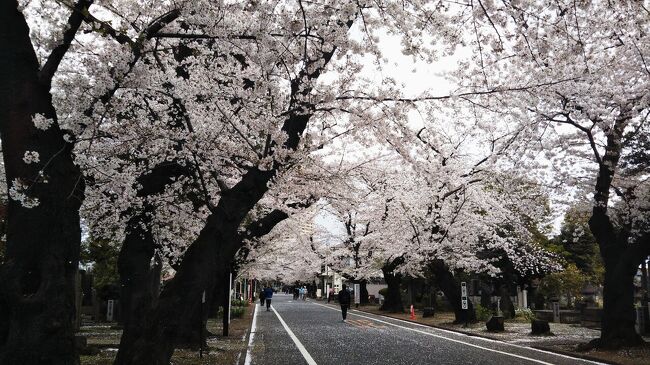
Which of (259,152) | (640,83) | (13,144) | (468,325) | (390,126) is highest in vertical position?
(640,83)

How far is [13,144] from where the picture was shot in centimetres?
601

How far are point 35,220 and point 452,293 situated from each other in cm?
2147

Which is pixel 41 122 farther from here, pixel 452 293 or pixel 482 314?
pixel 482 314

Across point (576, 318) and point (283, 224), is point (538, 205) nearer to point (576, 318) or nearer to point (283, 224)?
point (576, 318)

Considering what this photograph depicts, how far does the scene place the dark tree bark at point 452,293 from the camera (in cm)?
2452

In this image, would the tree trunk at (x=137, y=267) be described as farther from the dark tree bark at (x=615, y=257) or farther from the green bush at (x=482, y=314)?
the green bush at (x=482, y=314)

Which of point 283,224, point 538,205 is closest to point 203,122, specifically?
point 538,205

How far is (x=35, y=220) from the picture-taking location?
5859mm

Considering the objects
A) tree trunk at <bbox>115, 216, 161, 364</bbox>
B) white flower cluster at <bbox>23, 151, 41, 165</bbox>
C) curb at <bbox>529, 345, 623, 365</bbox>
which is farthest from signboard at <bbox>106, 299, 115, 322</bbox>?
white flower cluster at <bbox>23, 151, 41, 165</bbox>

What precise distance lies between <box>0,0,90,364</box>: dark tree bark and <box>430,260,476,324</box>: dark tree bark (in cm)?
2021

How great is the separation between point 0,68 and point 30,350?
308cm

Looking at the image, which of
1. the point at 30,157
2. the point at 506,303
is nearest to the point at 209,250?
the point at 30,157

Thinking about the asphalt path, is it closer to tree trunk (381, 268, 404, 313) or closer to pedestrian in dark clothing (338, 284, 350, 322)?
pedestrian in dark clothing (338, 284, 350, 322)

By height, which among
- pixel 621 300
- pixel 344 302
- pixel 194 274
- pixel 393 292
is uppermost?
pixel 194 274
